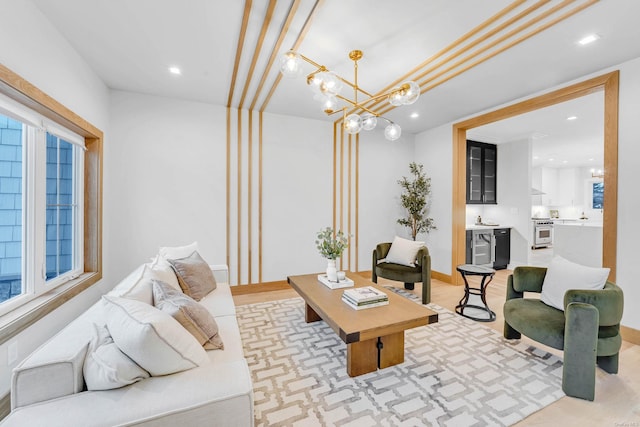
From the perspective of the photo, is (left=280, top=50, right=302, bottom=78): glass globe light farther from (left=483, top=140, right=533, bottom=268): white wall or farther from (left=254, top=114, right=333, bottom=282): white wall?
(left=483, top=140, right=533, bottom=268): white wall

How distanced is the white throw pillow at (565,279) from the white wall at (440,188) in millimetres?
2228

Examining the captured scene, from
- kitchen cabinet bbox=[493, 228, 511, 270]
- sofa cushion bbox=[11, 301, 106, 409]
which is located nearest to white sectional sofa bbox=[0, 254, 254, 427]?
sofa cushion bbox=[11, 301, 106, 409]

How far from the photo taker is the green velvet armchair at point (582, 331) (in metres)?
1.83

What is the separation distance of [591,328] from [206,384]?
2.36 meters

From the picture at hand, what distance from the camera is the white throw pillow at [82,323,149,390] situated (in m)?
1.12

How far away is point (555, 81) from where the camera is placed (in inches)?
123

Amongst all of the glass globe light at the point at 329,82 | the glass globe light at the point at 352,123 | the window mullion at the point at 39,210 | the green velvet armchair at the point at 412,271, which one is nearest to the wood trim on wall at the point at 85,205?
the window mullion at the point at 39,210

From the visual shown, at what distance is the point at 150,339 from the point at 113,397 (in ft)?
0.76

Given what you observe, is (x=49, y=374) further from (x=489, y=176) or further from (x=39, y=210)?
(x=489, y=176)

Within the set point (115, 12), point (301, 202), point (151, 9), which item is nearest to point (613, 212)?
point (301, 202)

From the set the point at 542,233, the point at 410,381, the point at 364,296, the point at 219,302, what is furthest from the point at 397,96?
the point at 542,233

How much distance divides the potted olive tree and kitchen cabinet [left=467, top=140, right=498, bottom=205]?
1152 millimetres

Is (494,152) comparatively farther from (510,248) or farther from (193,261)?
(193,261)

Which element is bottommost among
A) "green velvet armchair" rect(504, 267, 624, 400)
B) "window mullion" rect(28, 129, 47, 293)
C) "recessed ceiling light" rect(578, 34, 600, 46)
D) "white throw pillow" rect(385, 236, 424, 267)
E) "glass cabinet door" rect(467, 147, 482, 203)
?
"green velvet armchair" rect(504, 267, 624, 400)
